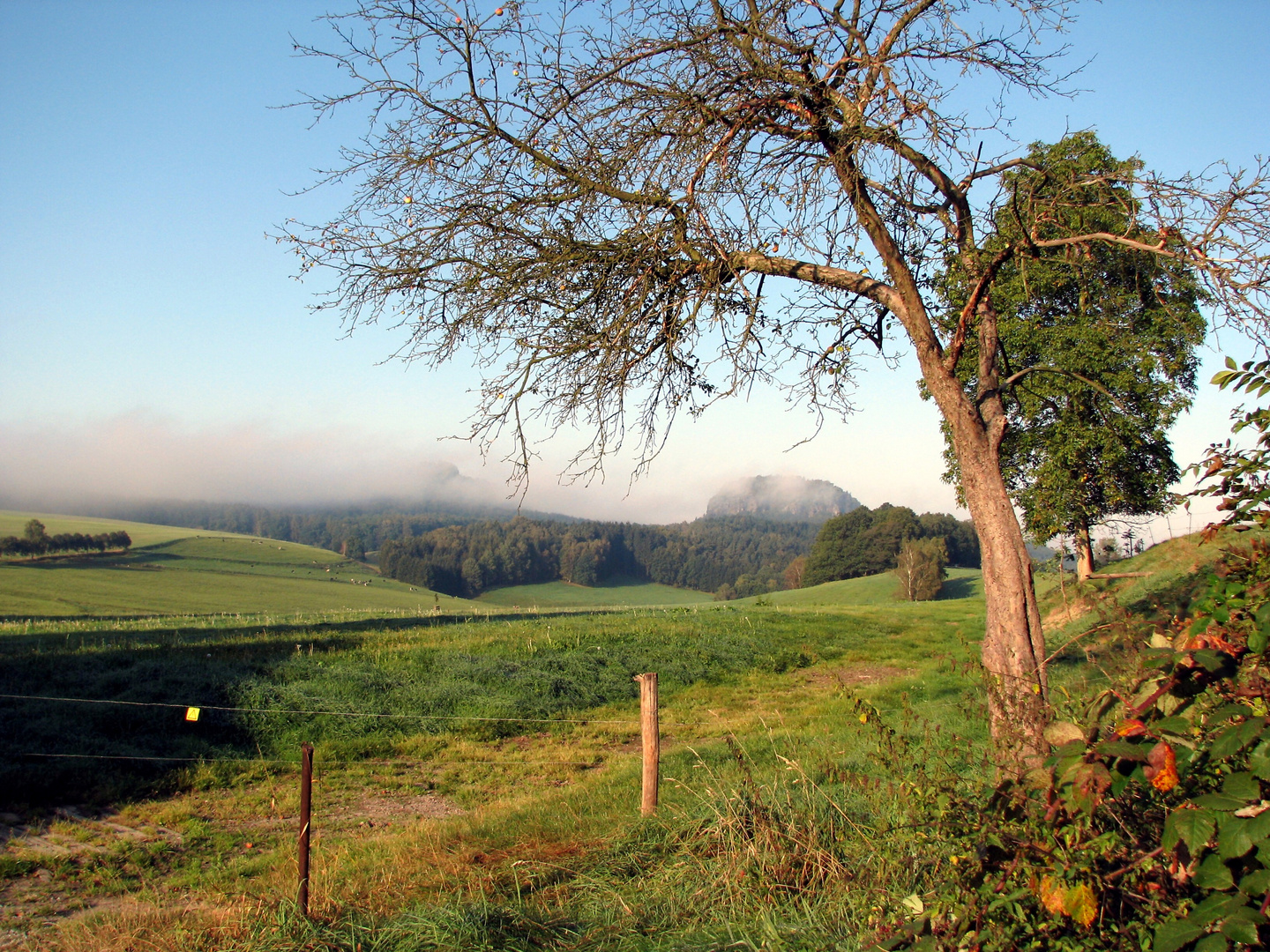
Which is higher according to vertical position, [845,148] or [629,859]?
[845,148]

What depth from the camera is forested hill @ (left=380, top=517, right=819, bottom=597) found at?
114 metres

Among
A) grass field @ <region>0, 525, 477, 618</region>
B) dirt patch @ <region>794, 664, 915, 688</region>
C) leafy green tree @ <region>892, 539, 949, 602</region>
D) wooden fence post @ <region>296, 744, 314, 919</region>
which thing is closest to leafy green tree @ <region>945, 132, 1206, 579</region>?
dirt patch @ <region>794, 664, 915, 688</region>

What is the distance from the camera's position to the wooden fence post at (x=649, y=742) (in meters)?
6.70

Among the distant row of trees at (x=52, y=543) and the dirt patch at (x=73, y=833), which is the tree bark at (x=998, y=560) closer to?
the dirt patch at (x=73, y=833)

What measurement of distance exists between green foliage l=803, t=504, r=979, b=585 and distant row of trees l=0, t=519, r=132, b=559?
72765mm

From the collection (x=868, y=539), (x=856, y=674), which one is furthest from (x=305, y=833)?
(x=868, y=539)

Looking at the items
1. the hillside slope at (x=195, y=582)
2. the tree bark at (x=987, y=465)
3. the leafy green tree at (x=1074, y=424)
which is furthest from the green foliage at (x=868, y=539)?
the tree bark at (x=987, y=465)

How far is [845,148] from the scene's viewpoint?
5.50 meters

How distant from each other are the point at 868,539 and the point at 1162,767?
282 feet

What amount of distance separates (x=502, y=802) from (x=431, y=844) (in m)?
2.58

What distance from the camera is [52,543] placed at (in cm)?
6831

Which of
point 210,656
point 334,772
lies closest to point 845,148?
point 334,772

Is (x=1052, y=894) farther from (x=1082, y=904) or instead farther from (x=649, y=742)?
(x=649, y=742)

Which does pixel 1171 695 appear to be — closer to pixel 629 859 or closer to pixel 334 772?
pixel 629 859
